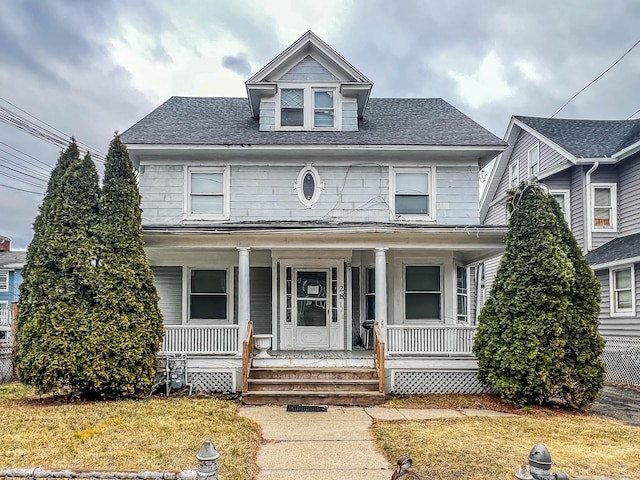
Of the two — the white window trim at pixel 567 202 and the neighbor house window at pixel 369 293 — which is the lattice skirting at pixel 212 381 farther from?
the white window trim at pixel 567 202

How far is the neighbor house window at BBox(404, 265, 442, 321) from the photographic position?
12453 mm

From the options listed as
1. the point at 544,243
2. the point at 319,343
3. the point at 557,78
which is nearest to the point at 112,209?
the point at 319,343

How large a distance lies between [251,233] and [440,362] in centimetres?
483

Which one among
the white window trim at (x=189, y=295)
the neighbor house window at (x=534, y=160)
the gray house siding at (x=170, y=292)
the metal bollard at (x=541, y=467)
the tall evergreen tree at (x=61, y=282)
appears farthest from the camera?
the neighbor house window at (x=534, y=160)

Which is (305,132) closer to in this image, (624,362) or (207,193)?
(207,193)

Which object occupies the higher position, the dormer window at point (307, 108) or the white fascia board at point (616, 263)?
the dormer window at point (307, 108)

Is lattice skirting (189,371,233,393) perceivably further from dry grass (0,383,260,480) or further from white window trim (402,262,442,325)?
white window trim (402,262,442,325)

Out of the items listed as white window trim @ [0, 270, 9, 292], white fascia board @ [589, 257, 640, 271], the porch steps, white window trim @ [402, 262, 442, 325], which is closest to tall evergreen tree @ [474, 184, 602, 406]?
the porch steps

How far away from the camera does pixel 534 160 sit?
19.2m

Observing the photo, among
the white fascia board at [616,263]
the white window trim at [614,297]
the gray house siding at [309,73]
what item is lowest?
the white window trim at [614,297]

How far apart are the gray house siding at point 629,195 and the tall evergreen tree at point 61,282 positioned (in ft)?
49.7

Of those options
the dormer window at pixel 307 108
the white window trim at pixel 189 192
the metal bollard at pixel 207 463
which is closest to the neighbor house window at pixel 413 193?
the dormer window at pixel 307 108

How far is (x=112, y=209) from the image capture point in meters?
9.62

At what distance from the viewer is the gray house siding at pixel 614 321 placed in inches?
560
